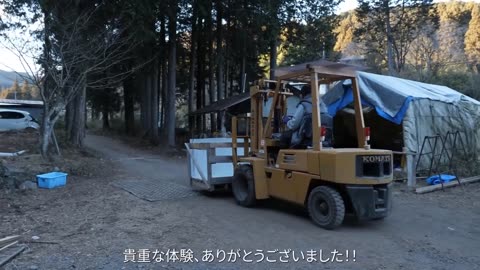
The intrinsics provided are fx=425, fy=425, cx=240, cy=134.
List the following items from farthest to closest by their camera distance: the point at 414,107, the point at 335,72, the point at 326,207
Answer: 1. the point at 414,107
2. the point at 335,72
3. the point at 326,207

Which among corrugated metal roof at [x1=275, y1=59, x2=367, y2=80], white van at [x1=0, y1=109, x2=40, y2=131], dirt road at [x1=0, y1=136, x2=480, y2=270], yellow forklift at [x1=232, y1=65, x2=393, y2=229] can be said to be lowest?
dirt road at [x1=0, y1=136, x2=480, y2=270]

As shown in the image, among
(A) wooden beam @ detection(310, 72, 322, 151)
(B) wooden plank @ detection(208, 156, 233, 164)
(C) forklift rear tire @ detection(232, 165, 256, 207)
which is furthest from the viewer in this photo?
(B) wooden plank @ detection(208, 156, 233, 164)

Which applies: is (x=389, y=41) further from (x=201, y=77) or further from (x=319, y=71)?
(x=319, y=71)

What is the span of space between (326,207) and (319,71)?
2118 millimetres

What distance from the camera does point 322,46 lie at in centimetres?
2633

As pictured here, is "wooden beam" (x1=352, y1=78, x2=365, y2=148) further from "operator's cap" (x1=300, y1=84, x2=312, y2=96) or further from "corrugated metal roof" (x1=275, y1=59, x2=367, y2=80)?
"operator's cap" (x1=300, y1=84, x2=312, y2=96)

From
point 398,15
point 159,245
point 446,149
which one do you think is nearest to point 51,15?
point 159,245

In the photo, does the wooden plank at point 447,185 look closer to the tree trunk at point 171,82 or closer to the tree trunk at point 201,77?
the tree trunk at point 171,82

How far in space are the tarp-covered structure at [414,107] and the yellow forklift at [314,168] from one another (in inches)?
155

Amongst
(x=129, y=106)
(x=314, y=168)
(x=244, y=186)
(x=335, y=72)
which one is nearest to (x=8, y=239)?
(x=244, y=186)

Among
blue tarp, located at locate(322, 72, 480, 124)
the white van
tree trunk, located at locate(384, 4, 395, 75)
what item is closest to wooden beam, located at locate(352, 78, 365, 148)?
blue tarp, located at locate(322, 72, 480, 124)

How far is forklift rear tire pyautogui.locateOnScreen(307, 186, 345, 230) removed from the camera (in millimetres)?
6137

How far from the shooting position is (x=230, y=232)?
6.13 metres

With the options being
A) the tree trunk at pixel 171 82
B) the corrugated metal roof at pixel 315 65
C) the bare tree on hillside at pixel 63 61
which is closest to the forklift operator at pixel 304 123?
the corrugated metal roof at pixel 315 65
